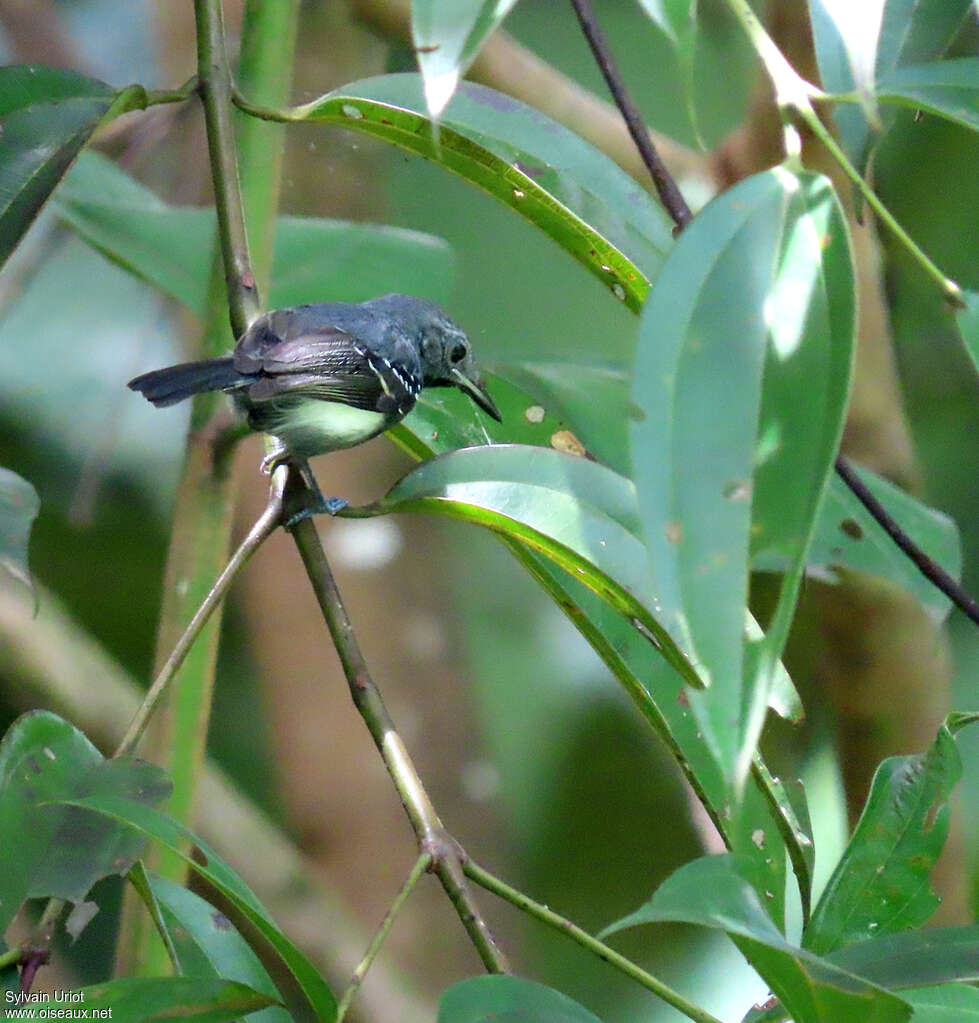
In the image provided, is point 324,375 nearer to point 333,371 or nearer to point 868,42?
point 333,371

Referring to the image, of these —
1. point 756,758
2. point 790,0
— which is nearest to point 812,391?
point 756,758

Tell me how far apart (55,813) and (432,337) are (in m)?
1.06

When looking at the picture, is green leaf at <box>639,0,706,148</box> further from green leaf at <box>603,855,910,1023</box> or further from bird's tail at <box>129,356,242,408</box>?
bird's tail at <box>129,356,242,408</box>

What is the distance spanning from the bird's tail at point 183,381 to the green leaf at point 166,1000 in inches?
26.2

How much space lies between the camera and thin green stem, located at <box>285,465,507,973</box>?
32.0 inches

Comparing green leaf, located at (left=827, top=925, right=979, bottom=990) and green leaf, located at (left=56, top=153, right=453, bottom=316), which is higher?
green leaf, located at (left=56, top=153, right=453, bottom=316)

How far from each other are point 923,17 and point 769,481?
667mm

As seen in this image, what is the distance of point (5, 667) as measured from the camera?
2.11 m

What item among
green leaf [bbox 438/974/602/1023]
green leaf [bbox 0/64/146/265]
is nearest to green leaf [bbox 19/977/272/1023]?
green leaf [bbox 438/974/602/1023]

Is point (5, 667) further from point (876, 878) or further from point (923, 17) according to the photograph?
point (923, 17)

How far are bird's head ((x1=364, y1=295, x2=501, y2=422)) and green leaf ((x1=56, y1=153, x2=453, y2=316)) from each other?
63 mm

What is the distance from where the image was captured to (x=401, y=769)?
34.0 inches

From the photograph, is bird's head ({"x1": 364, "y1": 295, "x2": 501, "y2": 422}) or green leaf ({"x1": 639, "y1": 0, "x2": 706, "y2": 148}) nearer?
green leaf ({"x1": 639, "y1": 0, "x2": 706, "y2": 148})

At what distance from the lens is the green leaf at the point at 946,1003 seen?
0.82 m
